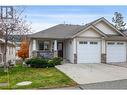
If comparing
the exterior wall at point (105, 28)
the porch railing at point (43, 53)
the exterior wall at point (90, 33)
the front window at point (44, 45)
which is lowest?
the porch railing at point (43, 53)

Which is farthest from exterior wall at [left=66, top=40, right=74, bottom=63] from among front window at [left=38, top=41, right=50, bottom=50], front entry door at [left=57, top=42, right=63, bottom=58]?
front window at [left=38, top=41, right=50, bottom=50]

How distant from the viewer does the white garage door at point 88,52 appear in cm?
2505

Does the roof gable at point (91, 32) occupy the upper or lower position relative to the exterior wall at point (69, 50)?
upper

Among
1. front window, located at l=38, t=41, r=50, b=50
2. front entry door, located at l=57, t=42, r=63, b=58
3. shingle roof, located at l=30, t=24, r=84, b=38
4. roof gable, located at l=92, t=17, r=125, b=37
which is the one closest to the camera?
shingle roof, located at l=30, t=24, r=84, b=38

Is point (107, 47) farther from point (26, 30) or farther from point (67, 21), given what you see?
point (67, 21)

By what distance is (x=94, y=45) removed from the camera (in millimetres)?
25531

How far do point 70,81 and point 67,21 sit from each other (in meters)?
21.9

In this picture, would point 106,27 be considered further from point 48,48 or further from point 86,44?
point 48,48

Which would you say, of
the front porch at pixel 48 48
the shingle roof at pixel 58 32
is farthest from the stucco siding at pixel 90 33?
the front porch at pixel 48 48

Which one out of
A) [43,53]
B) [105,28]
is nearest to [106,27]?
[105,28]

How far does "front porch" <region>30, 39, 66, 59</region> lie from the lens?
86.4ft

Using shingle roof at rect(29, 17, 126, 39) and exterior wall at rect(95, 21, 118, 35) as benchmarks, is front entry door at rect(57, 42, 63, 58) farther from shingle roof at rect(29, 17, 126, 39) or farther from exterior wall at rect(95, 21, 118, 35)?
exterior wall at rect(95, 21, 118, 35)

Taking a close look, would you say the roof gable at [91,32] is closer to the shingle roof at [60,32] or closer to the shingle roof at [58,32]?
the shingle roof at [60,32]

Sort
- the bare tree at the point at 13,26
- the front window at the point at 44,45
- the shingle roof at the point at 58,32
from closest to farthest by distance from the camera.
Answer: the bare tree at the point at 13,26, the shingle roof at the point at 58,32, the front window at the point at 44,45
